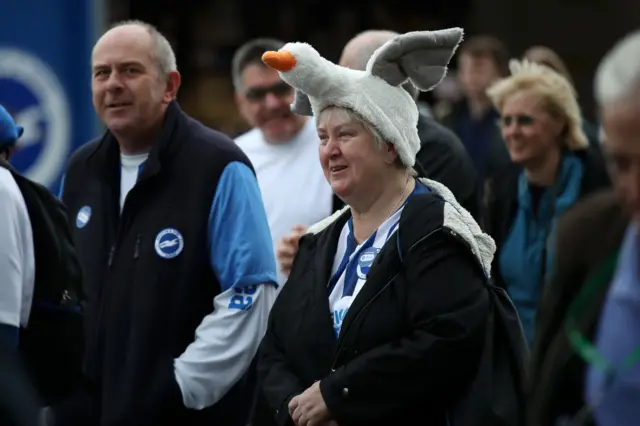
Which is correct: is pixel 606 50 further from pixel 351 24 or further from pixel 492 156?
pixel 492 156

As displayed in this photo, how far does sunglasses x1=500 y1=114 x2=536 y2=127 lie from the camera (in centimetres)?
696

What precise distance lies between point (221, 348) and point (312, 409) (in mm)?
978

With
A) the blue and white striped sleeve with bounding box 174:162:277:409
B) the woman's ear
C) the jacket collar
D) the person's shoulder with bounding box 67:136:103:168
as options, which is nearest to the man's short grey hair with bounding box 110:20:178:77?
the jacket collar

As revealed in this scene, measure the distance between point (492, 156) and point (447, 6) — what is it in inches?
281

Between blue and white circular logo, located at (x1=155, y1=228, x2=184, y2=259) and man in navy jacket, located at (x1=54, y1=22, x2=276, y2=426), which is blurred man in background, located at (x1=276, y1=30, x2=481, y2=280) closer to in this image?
man in navy jacket, located at (x1=54, y1=22, x2=276, y2=426)

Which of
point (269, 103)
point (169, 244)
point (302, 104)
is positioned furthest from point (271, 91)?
point (302, 104)

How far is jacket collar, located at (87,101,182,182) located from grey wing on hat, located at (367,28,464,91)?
3.47 feet

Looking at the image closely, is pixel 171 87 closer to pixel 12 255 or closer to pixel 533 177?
pixel 12 255

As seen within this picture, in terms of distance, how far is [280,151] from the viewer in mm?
6656

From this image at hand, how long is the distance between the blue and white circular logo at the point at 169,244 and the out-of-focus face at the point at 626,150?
2.60m

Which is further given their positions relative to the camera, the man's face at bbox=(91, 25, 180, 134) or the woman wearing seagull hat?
the man's face at bbox=(91, 25, 180, 134)

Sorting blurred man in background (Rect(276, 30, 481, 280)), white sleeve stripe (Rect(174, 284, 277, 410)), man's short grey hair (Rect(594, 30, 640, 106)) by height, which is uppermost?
man's short grey hair (Rect(594, 30, 640, 106))

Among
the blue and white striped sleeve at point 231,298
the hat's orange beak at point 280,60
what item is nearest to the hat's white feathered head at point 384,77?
the hat's orange beak at point 280,60

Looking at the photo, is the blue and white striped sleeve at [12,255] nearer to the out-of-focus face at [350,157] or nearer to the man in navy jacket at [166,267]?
the man in navy jacket at [166,267]
